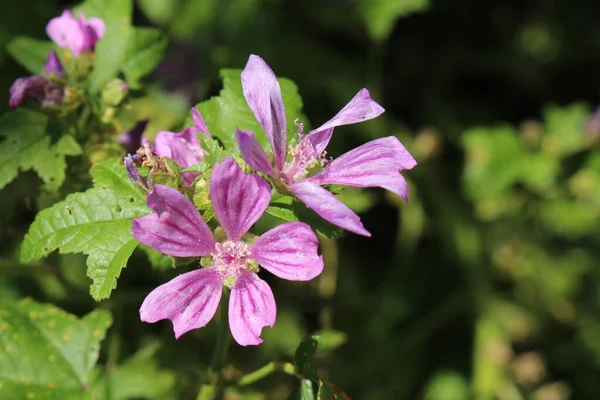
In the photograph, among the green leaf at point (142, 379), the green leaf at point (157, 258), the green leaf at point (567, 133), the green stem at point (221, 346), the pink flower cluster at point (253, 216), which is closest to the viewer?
the pink flower cluster at point (253, 216)

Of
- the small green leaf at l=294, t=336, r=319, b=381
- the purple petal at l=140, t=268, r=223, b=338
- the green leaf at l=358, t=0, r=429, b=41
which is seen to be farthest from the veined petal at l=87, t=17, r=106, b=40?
the green leaf at l=358, t=0, r=429, b=41

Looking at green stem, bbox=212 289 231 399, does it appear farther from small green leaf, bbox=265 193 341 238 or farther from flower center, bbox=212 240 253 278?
small green leaf, bbox=265 193 341 238

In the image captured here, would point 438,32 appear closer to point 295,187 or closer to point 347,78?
point 347,78

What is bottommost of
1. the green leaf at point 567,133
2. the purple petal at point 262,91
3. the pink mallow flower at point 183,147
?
the green leaf at point 567,133

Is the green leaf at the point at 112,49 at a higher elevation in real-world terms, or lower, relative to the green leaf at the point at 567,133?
higher

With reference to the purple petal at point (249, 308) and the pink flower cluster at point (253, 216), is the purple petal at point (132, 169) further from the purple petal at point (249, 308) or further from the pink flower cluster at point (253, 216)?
the purple petal at point (249, 308)

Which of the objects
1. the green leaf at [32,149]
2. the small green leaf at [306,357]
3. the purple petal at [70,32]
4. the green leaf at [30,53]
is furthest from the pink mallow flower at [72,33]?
the small green leaf at [306,357]

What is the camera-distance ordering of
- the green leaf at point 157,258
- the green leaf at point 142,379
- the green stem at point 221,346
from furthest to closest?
the green leaf at point 142,379 → the green leaf at point 157,258 → the green stem at point 221,346
